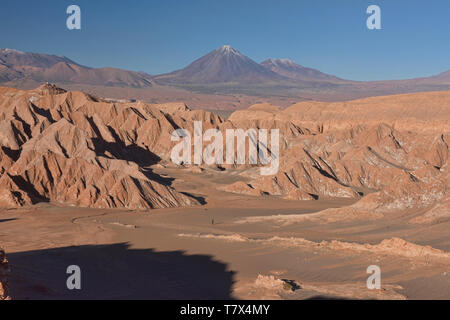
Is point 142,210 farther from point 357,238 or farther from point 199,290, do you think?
point 199,290

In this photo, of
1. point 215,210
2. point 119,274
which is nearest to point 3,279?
point 119,274

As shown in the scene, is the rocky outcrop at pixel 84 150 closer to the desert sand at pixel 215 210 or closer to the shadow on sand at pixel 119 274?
the desert sand at pixel 215 210

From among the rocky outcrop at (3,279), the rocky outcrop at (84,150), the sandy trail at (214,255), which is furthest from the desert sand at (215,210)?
the rocky outcrop at (3,279)

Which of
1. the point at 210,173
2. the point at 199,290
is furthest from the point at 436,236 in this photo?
the point at 210,173

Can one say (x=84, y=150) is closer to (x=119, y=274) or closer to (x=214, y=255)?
(x=214, y=255)

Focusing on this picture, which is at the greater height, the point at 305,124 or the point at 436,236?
the point at 305,124

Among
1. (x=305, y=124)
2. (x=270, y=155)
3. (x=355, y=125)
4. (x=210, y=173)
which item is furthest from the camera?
(x=305, y=124)
